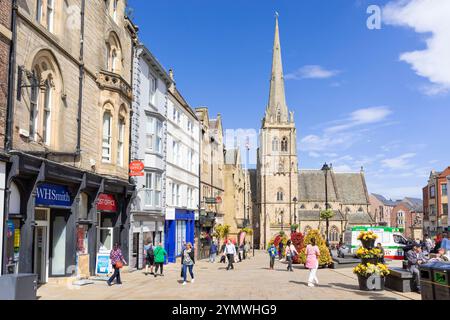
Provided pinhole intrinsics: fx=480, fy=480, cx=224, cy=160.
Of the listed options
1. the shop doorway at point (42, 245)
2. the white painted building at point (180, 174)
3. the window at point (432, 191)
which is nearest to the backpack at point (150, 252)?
the shop doorway at point (42, 245)

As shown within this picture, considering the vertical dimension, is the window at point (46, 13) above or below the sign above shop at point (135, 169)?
above

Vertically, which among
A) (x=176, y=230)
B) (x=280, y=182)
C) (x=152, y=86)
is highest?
(x=152, y=86)

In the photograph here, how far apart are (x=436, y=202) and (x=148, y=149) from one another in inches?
2044

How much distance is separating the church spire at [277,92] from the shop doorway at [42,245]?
86.7 meters

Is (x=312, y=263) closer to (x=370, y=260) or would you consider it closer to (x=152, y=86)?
(x=370, y=260)

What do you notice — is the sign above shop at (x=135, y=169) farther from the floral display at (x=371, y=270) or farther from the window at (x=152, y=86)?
the floral display at (x=371, y=270)

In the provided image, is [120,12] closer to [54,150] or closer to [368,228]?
[54,150]

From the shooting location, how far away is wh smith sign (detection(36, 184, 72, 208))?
16.0 metres

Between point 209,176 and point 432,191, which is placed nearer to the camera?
point 209,176

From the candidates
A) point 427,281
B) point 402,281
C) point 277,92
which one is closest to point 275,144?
point 277,92

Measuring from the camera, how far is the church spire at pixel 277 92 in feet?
336

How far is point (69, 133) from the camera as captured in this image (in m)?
18.4

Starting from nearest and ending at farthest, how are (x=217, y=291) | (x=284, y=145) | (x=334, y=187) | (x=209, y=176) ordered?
1. (x=217, y=291)
2. (x=209, y=176)
3. (x=284, y=145)
4. (x=334, y=187)

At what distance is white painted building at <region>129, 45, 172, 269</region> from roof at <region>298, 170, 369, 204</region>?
8132 cm
